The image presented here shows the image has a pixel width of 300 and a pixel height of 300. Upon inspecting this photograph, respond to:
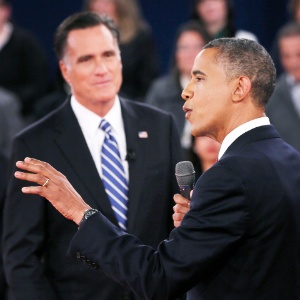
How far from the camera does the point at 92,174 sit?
3.19m

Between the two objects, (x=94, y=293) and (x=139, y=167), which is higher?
(x=139, y=167)

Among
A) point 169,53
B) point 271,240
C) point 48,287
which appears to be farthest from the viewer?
point 169,53

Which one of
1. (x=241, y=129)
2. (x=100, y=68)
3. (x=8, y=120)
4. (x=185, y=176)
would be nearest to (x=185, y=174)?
(x=185, y=176)

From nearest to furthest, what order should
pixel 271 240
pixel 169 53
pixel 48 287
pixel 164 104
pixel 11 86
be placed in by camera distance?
pixel 271 240, pixel 48 287, pixel 164 104, pixel 11 86, pixel 169 53

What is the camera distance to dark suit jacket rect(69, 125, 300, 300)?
238cm

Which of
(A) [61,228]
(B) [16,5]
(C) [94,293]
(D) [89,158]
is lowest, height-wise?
(C) [94,293]

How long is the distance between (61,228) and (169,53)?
15.5 ft

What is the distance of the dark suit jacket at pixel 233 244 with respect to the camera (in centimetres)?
238

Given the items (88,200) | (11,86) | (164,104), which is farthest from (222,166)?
(11,86)

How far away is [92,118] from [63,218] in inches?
16.8

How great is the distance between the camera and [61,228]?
3.13 metres

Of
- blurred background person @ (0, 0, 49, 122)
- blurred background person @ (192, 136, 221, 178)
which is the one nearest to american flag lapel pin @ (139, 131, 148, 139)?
blurred background person @ (192, 136, 221, 178)

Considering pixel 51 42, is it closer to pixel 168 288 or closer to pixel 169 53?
pixel 169 53

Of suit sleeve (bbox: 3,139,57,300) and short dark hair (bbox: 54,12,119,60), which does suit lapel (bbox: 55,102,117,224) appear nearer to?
suit sleeve (bbox: 3,139,57,300)
